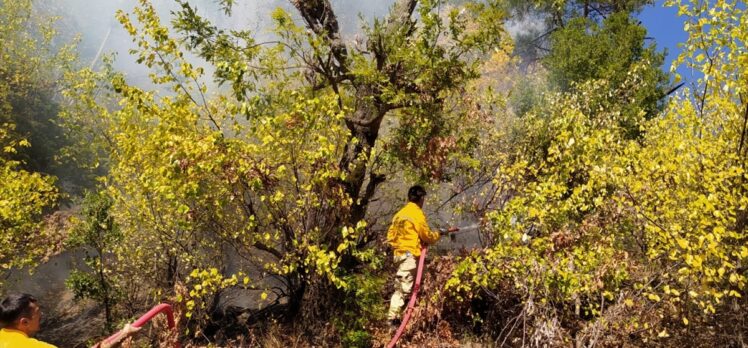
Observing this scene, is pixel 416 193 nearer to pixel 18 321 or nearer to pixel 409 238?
pixel 409 238

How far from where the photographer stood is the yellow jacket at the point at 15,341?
371 centimetres

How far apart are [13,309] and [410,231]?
4467 millimetres

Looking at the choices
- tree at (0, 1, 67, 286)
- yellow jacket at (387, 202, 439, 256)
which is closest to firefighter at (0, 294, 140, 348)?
yellow jacket at (387, 202, 439, 256)

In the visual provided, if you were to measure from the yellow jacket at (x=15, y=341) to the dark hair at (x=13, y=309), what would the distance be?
8cm

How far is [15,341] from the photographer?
3.75m

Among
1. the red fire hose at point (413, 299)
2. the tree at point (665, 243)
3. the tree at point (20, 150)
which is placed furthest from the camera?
the tree at point (20, 150)

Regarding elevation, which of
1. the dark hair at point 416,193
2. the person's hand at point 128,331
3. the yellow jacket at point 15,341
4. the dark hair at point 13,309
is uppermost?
the dark hair at point 416,193

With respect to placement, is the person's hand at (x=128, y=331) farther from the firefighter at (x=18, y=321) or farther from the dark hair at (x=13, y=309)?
the dark hair at (x=13, y=309)

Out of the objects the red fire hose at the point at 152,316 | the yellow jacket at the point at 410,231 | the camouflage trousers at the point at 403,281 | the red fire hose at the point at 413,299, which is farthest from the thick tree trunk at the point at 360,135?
the red fire hose at the point at 152,316

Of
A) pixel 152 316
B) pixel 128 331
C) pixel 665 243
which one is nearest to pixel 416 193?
pixel 665 243

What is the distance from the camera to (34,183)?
10820 millimetres

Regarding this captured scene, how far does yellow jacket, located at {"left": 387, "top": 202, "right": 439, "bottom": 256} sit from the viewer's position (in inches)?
272

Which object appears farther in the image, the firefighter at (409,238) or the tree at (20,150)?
the tree at (20,150)

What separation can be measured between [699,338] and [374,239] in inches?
202
